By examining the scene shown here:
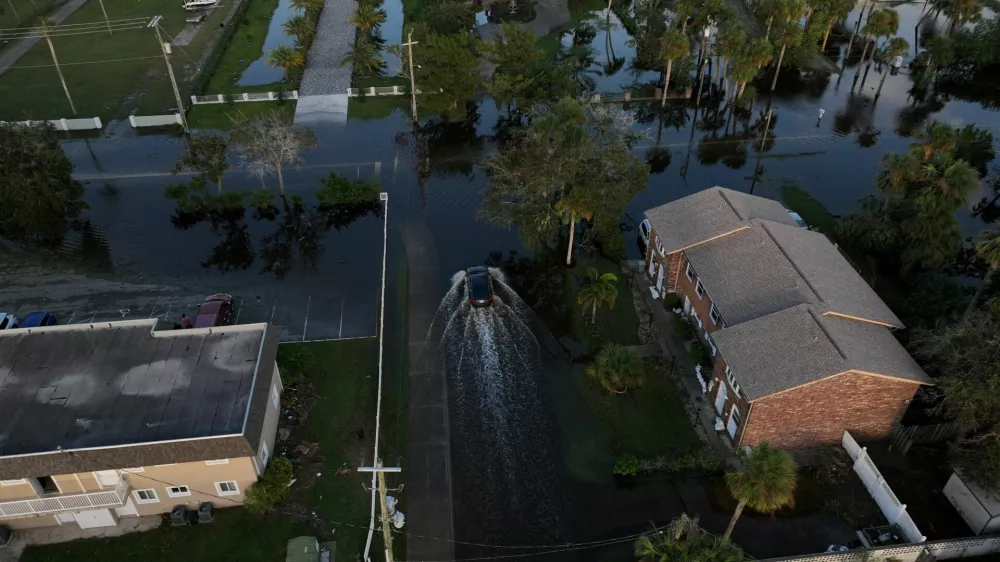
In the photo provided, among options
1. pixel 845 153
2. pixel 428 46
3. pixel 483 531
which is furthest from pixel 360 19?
pixel 483 531

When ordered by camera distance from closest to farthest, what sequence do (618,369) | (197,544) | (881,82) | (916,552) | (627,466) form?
(916,552) < (197,544) < (627,466) < (618,369) < (881,82)

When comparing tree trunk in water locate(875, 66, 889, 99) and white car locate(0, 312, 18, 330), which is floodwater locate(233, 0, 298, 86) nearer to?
white car locate(0, 312, 18, 330)

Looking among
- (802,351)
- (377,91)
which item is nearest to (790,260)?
(802,351)

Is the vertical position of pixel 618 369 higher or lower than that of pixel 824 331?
lower

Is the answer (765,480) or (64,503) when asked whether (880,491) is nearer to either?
(765,480)

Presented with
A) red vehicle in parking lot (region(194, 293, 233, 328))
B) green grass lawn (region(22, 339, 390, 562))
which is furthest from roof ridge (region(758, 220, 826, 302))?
red vehicle in parking lot (region(194, 293, 233, 328))

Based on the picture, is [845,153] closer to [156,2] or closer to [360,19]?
[360,19]
